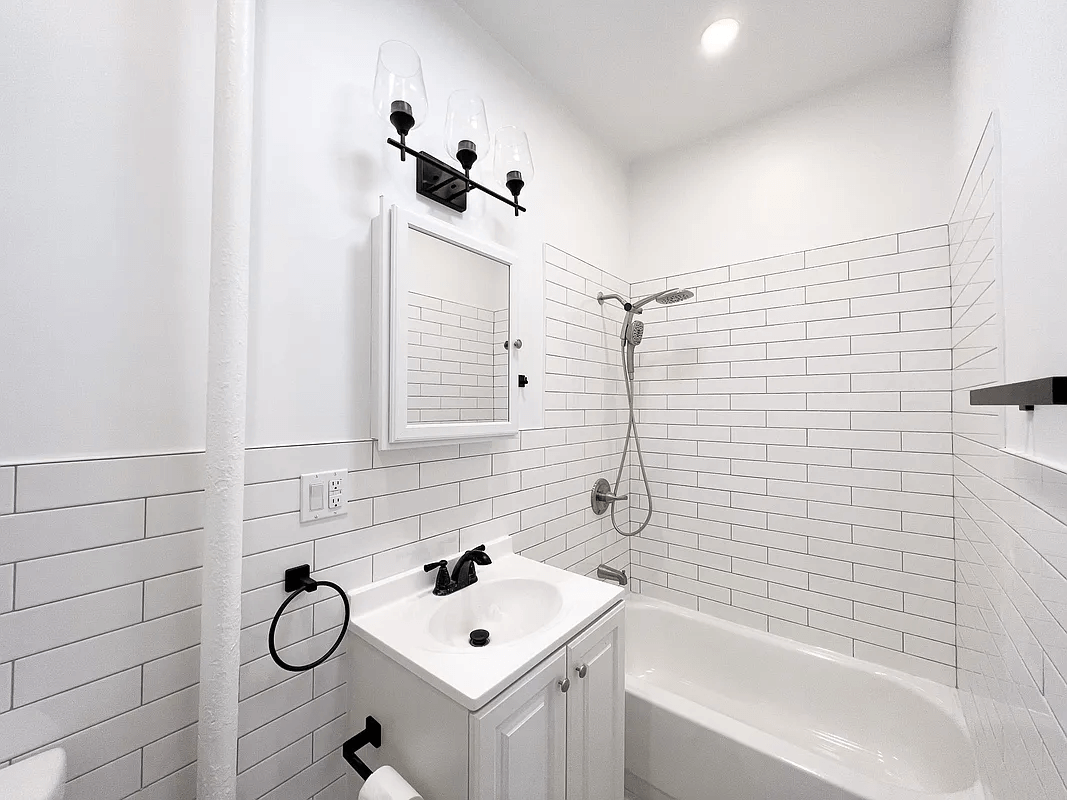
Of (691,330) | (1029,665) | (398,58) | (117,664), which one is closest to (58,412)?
(117,664)

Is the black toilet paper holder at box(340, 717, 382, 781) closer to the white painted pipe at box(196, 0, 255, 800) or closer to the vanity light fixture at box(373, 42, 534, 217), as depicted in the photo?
the white painted pipe at box(196, 0, 255, 800)

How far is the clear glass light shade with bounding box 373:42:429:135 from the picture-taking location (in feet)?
3.68

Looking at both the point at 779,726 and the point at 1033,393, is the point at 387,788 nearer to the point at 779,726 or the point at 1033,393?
the point at 1033,393

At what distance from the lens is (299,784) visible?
1.04 meters

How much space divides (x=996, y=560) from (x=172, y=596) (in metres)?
1.79

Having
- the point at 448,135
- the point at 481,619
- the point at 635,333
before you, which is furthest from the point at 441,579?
the point at 635,333

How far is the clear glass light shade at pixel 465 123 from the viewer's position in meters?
1.31

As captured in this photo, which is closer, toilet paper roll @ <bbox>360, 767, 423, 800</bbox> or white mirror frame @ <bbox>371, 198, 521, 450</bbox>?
toilet paper roll @ <bbox>360, 767, 423, 800</bbox>

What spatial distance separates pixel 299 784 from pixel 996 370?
1874 millimetres

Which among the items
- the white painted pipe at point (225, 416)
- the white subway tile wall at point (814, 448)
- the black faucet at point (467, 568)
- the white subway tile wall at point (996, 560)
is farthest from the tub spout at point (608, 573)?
the white painted pipe at point (225, 416)

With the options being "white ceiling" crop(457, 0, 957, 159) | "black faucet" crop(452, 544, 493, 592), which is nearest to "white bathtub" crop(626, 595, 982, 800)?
"black faucet" crop(452, 544, 493, 592)

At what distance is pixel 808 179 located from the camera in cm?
185

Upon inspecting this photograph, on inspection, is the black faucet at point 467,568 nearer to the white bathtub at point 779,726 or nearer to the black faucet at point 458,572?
the black faucet at point 458,572

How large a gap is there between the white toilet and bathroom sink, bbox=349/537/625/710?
51 cm
